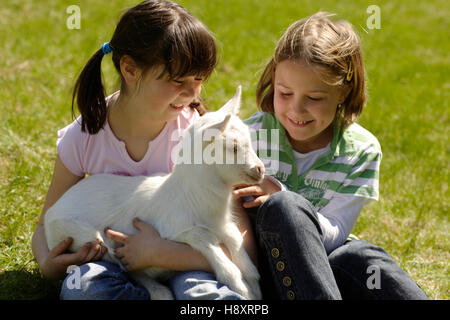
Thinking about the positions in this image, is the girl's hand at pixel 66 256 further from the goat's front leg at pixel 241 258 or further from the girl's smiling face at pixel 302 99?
the girl's smiling face at pixel 302 99

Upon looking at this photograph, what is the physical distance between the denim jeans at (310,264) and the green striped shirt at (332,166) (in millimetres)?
332

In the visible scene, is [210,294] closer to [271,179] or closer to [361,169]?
[271,179]

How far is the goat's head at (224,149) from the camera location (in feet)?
6.82

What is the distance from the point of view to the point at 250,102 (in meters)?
4.99

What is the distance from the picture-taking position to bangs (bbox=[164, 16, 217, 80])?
2273 millimetres

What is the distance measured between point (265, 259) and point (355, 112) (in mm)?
987

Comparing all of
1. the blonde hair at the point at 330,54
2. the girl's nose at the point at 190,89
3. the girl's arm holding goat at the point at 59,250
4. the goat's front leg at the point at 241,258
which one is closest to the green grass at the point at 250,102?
the girl's arm holding goat at the point at 59,250

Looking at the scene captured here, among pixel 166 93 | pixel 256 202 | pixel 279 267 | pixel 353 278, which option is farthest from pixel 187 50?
pixel 353 278

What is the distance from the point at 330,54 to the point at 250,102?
257cm

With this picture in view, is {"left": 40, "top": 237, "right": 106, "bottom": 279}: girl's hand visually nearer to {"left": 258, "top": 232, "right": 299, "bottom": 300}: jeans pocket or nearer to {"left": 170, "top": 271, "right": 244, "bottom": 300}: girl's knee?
{"left": 170, "top": 271, "right": 244, "bottom": 300}: girl's knee

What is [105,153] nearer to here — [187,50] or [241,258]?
[187,50]

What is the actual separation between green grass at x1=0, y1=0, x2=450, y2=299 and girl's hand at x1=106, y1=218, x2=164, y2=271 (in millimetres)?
545

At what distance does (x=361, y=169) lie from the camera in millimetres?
2537

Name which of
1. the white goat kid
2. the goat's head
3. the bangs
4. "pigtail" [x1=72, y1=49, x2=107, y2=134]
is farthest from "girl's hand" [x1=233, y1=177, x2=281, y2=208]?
"pigtail" [x1=72, y1=49, x2=107, y2=134]
